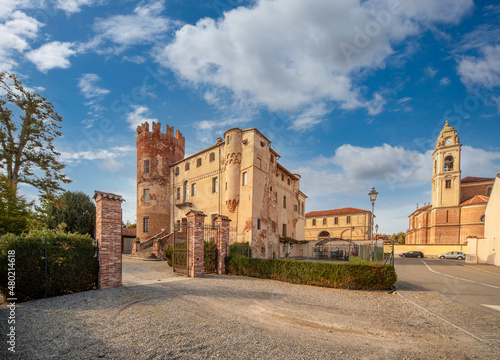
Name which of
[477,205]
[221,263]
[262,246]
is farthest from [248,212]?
[477,205]

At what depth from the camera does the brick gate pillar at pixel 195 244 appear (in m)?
12.6

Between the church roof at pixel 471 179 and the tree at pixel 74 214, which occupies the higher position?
the church roof at pixel 471 179

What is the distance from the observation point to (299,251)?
35781 millimetres

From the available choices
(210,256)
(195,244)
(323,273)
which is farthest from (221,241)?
(323,273)

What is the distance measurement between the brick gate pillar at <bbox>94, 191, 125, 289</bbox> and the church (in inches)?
2133

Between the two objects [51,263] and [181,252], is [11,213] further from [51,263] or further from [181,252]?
[181,252]

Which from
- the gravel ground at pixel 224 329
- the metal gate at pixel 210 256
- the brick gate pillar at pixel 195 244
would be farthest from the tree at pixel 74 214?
the gravel ground at pixel 224 329

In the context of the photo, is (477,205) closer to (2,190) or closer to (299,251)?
(299,251)

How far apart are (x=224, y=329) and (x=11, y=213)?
50.8 ft

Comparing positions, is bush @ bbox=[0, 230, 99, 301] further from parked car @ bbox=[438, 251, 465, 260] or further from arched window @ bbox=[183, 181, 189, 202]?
parked car @ bbox=[438, 251, 465, 260]

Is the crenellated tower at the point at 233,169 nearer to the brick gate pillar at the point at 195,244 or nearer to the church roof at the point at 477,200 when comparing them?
the brick gate pillar at the point at 195,244

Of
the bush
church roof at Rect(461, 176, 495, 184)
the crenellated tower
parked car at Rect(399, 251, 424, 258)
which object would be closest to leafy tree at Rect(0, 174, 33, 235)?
the bush

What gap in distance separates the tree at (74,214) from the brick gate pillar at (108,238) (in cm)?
2222

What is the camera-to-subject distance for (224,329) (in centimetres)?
541
